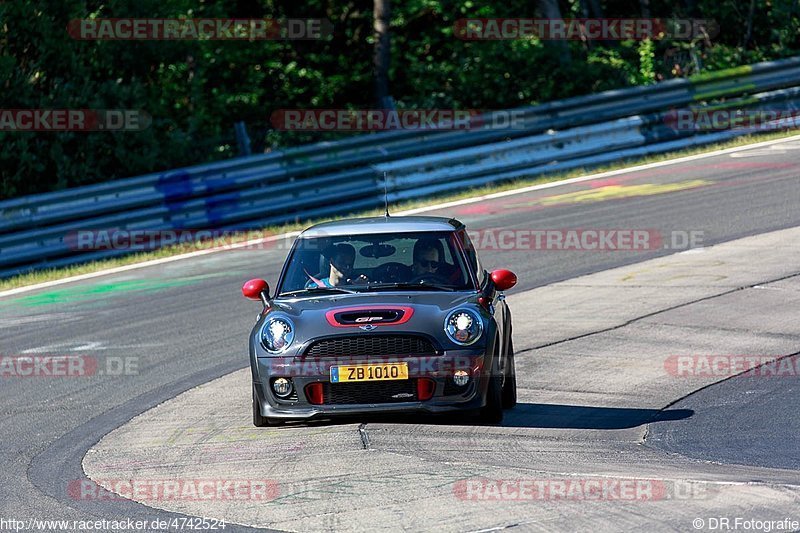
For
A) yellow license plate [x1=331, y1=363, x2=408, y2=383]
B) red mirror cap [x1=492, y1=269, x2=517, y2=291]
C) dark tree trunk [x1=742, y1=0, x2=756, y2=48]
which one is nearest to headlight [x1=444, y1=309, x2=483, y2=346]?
yellow license plate [x1=331, y1=363, x2=408, y2=383]

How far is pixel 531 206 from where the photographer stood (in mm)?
19469

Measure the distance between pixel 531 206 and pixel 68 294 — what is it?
6872 mm

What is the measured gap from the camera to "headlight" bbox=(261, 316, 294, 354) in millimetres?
9117

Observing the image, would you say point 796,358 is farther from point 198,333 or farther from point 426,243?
point 198,333

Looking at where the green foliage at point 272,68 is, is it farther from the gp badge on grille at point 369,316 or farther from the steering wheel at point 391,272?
the gp badge on grille at point 369,316

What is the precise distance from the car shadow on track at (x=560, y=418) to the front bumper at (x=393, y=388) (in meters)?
0.30

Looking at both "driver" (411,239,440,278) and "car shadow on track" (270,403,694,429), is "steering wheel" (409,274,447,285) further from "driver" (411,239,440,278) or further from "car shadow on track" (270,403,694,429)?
"car shadow on track" (270,403,694,429)

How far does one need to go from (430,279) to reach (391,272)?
0.30 metres

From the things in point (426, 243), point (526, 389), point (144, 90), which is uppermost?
point (144, 90)

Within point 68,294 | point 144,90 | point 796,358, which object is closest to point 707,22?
point 144,90

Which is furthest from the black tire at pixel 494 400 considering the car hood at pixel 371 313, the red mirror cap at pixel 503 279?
the red mirror cap at pixel 503 279

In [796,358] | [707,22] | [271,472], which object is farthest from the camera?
[707,22]

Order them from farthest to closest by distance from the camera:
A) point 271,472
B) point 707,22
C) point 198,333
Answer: point 707,22 → point 198,333 → point 271,472

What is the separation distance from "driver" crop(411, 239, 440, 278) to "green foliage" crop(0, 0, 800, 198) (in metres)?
11.8
